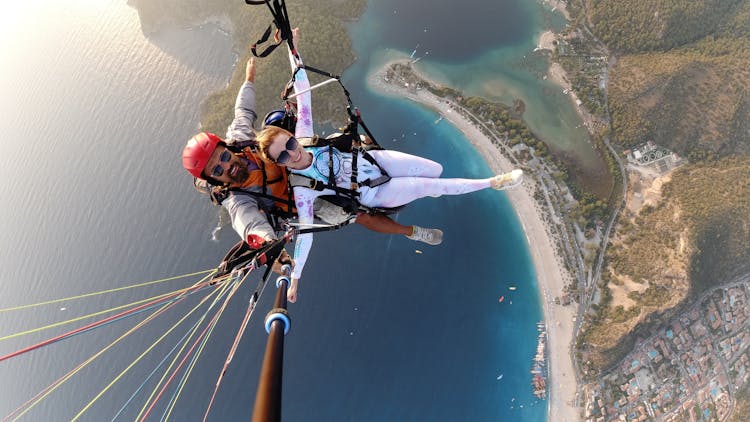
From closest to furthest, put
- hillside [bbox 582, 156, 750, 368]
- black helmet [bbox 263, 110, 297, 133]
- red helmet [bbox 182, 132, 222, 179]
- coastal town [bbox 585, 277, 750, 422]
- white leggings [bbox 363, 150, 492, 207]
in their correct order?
red helmet [bbox 182, 132, 222, 179] → black helmet [bbox 263, 110, 297, 133] → white leggings [bbox 363, 150, 492, 207] → hillside [bbox 582, 156, 750, 368] → coastal town [bbox 585, 277, 750, 422]

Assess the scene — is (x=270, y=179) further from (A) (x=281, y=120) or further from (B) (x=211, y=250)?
(B) (x=211, y=250)

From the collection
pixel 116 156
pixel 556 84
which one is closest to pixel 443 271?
pixel 556 84

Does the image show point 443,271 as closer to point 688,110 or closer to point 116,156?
point 688,110

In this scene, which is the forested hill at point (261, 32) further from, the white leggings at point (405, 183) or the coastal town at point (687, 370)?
the coastal town at point (687, 370)

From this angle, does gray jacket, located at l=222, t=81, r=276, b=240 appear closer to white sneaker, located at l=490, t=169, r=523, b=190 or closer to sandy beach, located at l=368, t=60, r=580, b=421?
white sneaker, located at l=490, t=169, r=523, b=190

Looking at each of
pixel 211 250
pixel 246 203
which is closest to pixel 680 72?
pixel 246 203

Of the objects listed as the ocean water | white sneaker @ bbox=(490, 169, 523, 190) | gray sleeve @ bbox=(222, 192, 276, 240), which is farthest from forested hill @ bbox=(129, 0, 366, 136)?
gray sleeve @ bbox=(222, 192, 276, 240)

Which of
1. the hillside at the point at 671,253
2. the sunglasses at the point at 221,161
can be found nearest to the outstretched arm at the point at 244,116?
the sunglasses at the point at 221,161
